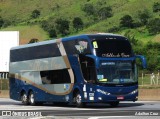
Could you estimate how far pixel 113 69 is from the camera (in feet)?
97.9

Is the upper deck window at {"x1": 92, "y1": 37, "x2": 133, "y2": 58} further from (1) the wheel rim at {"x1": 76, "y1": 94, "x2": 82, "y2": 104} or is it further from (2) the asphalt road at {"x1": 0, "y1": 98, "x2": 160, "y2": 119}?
(2) the asphalt road at {"x1": 0, "y1": 98, "x2": 160, "y2": 119}

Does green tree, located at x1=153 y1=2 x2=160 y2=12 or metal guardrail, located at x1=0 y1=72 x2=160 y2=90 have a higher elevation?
green tree, located at x1=153 y1=2 x2=160 y2=12

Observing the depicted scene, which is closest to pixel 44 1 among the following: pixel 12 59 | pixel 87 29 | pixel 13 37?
pixel 87 29

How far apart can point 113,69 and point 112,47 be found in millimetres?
1218

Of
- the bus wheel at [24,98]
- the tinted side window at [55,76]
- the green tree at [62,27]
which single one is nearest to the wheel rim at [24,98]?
the bus wheel at [24,98]

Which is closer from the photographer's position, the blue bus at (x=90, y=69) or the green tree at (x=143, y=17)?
the blue bus at (x=90, y=69)

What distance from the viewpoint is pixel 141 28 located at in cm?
12450

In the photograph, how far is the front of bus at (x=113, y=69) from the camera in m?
29.6

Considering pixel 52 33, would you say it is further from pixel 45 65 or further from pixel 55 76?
pixel 55 76

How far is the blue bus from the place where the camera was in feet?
97.3

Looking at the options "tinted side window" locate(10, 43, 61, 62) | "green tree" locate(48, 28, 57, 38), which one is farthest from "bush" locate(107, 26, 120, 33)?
"tinted side window" locate(10, 43, 61, 62)

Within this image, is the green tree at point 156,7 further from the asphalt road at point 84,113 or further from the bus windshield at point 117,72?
the asphalt road at point 84,113

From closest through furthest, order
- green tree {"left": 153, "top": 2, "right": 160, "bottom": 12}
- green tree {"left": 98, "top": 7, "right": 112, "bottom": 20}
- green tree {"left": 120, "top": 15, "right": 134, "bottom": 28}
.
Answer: green tree {"left": 120, "top": 15, "right": 134, "bottom": 28}, green tree {"left": 153, "top": 2, "right": 160, "bottom": 12}, green tree {"left": 98, "top": 7, "right": 112, "bottom": 20}

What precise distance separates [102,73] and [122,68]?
47.4 inches
